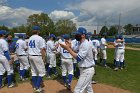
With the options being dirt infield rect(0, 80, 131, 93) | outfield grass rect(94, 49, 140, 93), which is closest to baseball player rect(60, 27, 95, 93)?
dirt infield rect(0, 80, 131, 93)

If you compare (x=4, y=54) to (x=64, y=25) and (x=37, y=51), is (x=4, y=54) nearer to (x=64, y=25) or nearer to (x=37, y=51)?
(x=37, y=51)

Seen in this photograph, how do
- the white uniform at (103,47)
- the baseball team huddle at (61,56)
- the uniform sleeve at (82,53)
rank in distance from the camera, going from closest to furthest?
the uniform sleeve at (82,53), the baseball team huddle at (61,56), the white uniform at (103,47)

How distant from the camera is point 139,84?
9930mm

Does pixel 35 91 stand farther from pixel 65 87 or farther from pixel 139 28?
pixel 139 28

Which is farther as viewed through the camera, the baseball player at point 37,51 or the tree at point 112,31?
the tree at point 112,31

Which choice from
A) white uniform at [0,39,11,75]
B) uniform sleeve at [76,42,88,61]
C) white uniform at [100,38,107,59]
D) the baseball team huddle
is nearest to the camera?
uniform sleeve at [76,42,88,61]

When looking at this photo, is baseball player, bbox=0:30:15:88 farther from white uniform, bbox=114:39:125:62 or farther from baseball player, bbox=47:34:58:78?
white uniform, bbox=114:39:125:62

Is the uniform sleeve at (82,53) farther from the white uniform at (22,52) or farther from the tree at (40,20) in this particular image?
the tree at (40,20)

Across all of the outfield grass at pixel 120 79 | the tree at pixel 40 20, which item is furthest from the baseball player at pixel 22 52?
the tree at pixel 40 20

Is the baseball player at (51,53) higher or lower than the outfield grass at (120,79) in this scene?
higher

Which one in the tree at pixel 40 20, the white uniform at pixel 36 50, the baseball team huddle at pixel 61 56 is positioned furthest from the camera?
the tree at pixel 40 20

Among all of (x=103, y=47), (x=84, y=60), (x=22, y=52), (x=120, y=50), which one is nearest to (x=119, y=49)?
(x=120, y=50)

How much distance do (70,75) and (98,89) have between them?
3.90ft

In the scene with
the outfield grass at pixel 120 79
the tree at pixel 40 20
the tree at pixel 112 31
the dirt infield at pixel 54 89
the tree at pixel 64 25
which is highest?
the tree at pixel 40 20
